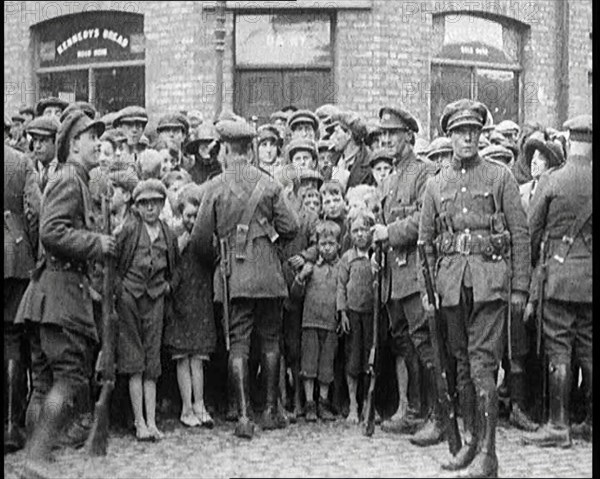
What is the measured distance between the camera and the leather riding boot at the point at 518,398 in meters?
7.86

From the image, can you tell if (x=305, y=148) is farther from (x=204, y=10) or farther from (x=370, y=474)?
(x=204, y=10)

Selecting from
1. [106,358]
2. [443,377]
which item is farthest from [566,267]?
[106,358]

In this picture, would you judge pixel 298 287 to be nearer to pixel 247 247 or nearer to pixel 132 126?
pixel 247 247

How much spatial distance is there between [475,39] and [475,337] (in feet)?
29.8

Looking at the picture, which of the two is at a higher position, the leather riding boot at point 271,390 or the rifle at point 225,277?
the rifle at point 225,277

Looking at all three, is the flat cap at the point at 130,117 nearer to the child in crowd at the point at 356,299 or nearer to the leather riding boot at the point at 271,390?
the child in crowd at the point at 356,299

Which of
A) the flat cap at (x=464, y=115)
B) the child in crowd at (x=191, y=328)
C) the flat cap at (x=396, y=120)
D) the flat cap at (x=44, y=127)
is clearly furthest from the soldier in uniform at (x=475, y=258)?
the flat cap at (x=44, y=127)

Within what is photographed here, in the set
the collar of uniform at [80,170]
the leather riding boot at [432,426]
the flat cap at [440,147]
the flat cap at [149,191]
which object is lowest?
the leather riding boot at [432,426]

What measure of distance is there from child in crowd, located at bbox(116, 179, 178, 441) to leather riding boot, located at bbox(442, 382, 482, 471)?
2.09 m

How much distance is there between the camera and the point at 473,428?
6668 mm

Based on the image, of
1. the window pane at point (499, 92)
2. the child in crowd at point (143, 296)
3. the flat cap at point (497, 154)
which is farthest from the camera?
the window pane at point (499, 92)

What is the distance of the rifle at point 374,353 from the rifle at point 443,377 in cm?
85

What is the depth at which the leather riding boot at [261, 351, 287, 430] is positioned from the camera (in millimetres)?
7848

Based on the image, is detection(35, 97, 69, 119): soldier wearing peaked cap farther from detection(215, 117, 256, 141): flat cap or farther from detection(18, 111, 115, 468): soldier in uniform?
detection(18, 111, 115, 468): soldier in uniform
